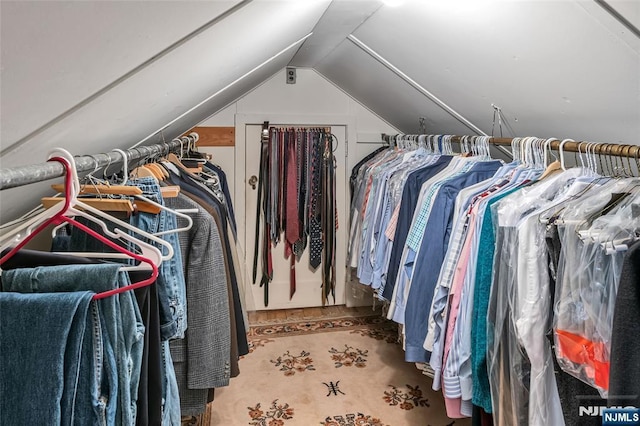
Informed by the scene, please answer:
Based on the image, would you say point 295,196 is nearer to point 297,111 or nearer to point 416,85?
point 297,111

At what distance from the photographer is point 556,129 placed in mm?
1838

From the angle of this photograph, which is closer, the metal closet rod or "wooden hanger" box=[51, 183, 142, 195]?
"wooden hanger" box=[51, 183, 142, 195]

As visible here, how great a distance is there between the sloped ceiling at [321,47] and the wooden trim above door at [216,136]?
110cm

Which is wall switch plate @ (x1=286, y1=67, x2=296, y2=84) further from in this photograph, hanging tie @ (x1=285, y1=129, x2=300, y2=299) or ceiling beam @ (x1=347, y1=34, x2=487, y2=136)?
ceiling beam @ (x1=347, y1=34, x2=487, y2=136)

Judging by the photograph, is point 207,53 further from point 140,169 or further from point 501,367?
point 501,367

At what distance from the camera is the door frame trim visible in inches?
137

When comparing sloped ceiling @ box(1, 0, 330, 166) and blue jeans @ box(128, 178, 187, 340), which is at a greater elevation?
sloped ceiling @ box(1, 0, 330, 166)

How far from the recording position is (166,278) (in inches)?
47.6

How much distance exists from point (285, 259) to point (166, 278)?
246 centimetres

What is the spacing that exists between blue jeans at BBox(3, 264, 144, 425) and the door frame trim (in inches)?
106

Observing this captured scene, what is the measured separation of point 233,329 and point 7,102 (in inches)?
49.6

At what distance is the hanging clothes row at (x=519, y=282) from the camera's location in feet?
3.58
